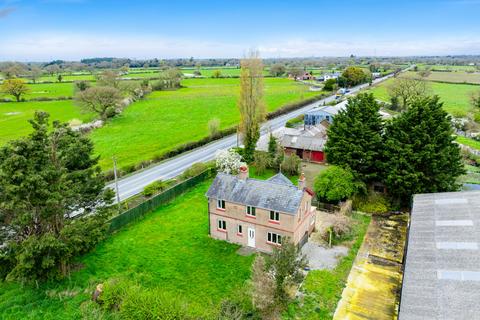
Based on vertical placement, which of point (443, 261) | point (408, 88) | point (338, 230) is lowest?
point (338, 230)

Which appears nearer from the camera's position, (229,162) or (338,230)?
(338,230)

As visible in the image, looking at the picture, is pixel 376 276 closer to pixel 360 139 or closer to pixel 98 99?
pixel 360 139

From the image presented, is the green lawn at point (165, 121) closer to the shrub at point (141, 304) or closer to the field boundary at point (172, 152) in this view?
the field boundary at point (172, 152)

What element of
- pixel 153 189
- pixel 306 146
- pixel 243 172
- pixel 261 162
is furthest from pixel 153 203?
pixel 306 146

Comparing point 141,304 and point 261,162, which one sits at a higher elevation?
point 141,304

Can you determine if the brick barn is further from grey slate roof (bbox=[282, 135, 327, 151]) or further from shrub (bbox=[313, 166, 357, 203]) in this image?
shrub (bbox=[313, 166, 357, 203])

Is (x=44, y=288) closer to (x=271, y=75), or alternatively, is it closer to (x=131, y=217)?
(x=131, y=217)
